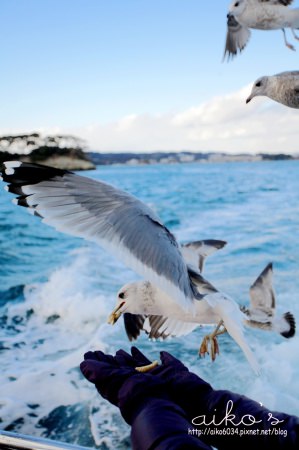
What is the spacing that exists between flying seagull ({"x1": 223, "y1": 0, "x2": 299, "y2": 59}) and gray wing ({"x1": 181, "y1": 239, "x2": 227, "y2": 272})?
59 cm

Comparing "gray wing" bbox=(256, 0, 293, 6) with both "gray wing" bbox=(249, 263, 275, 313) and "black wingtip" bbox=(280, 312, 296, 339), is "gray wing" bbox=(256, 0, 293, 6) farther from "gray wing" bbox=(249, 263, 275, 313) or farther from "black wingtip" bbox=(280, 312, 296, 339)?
"black wingtip" bbox=(280, 312, 296, 339)

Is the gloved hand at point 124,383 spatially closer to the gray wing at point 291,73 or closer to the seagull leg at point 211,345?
the seagull leg at point 211,345

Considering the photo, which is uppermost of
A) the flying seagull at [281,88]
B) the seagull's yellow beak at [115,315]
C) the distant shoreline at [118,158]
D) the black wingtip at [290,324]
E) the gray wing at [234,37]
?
the gray wing at [234,37]

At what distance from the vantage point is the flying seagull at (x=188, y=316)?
1.32 m

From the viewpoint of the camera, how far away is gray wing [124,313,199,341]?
147cm

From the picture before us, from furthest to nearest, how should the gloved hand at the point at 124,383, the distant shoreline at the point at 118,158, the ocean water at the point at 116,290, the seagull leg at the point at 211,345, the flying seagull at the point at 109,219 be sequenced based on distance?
the distant shoreline at the point at 118,158, the ocean water at the point at 116,290, the seagull leg at the point at 211,345, the gloved hand at the point at 124,383, the flying seagull at the point at 109,219

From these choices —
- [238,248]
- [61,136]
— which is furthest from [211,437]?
[61,136]

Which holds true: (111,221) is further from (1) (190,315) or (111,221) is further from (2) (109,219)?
(1) (190,315)

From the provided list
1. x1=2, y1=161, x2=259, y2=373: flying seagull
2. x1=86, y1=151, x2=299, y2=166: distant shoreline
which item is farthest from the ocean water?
x1=2, y1=161, x2=259, y2=373: flying seagull

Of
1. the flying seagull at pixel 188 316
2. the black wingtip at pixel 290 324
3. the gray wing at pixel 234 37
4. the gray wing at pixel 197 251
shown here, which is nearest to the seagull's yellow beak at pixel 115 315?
Result: the flying seagull at pixel 188 316

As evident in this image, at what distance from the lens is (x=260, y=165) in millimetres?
1828

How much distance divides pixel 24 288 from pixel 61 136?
0.51 metres

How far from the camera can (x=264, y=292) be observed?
4.84 ft

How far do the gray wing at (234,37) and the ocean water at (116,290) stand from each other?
1.29 ft
